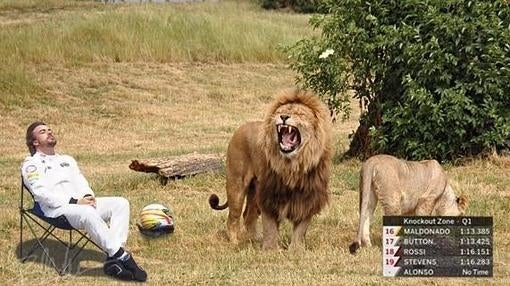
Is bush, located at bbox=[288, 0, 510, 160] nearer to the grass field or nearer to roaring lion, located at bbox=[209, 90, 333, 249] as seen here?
the grass field

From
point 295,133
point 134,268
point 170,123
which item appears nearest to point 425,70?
point 295,133

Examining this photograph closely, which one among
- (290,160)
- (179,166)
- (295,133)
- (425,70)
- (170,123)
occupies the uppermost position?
(295,133)

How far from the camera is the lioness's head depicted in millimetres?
8594

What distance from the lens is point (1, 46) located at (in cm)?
2806

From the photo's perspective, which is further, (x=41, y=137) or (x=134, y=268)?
(x=41, y=137)

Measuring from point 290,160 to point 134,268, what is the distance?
1.74 m

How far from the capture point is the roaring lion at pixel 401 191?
893 cm

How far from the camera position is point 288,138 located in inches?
340

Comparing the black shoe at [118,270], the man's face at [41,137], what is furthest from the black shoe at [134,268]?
the man's face at [41,137]

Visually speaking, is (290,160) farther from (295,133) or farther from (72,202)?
(72,202)

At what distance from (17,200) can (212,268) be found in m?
5.09

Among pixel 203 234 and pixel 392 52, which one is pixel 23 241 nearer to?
pixel 203 234
